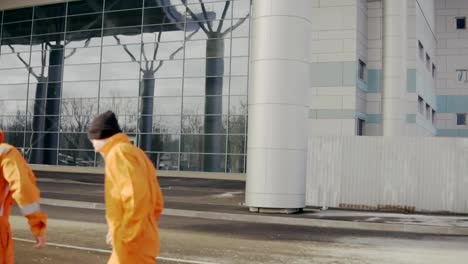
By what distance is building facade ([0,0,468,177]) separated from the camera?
28188 millimetres

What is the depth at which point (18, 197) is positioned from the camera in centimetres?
407

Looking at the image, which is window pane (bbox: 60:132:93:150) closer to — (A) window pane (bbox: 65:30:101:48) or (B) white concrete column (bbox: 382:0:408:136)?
(A) window pane (bbox: 65:30:101:48)

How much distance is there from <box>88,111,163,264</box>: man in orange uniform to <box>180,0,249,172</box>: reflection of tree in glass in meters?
29.6

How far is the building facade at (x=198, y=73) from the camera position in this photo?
92.5 feet

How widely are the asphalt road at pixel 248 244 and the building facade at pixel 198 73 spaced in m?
9.19

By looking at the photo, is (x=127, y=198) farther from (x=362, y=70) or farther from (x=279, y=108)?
(x=362, y=70)

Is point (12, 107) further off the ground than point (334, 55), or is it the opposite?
point (334, 55)

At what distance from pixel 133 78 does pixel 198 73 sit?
16.6 ft

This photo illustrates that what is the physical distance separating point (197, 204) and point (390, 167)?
6816 millimetres

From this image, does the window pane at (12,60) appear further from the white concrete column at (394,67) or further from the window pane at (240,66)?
the white concrete column at (394,67)

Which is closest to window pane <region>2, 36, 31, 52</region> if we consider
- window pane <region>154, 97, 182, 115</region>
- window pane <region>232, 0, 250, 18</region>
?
window pane <region>154, 97, 182, 115</region>

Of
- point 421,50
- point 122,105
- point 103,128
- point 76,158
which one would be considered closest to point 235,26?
point 122,105

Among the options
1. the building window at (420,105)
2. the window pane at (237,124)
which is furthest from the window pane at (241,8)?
the building window at (420,105)

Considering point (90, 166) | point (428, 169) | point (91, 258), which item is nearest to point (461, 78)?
point (428, 169)
